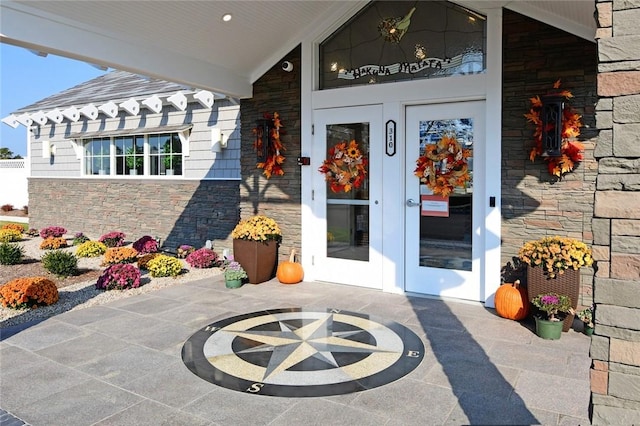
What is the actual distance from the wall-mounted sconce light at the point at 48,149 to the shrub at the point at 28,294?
27.5 feet

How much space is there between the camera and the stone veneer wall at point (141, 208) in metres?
9.07

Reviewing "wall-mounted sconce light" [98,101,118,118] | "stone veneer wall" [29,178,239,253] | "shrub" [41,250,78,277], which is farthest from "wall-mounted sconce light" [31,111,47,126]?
"shrub" [41,250,78,277]

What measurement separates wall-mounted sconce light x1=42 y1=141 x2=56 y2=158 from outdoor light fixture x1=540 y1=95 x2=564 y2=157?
1190 cm

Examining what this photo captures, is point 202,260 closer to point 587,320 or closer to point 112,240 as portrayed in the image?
point 112,240

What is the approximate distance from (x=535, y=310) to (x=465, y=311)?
2.31 ft

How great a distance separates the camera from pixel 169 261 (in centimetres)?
695

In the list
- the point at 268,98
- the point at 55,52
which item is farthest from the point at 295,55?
the point at 55,52

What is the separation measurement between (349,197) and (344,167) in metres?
0.39

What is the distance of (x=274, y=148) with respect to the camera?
6625 millimetres

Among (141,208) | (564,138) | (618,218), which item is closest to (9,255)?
(141,208)

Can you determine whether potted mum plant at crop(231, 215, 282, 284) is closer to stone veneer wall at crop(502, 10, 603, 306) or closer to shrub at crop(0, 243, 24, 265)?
stone veneer wall at crop(502, 10, 603, 306)

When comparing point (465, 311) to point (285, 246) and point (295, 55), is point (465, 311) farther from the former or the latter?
point (295, 55)

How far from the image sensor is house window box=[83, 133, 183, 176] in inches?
391

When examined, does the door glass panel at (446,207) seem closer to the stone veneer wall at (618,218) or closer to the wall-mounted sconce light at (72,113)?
the stone veneer wall at (618,218)
